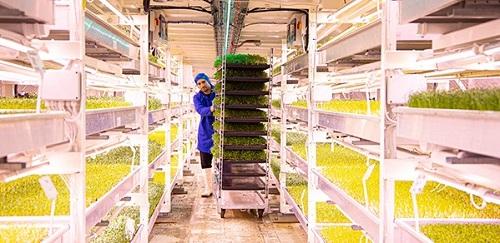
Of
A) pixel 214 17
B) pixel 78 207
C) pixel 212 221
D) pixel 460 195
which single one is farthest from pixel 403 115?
pixel 214 17

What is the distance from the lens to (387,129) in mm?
3014

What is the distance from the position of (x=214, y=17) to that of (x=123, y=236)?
5.25 meters

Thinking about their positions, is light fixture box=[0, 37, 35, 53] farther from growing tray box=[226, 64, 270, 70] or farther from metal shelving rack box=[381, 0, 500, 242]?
growing tray box=[226, 64, 270, 70]

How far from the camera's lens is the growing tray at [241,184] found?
8297mm

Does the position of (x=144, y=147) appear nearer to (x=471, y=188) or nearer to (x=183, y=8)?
(x=183, y=8)

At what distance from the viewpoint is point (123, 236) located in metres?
4.88

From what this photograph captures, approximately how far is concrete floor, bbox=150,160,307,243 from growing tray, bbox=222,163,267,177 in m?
Answer: 0.61

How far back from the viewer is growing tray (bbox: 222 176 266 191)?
8.30 m

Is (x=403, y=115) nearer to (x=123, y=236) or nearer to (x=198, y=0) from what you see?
(x=123, y=236)

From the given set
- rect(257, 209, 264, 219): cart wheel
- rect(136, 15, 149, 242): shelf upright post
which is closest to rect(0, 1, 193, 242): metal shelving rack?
rect(136, 15, 149, 242): shelf upright post

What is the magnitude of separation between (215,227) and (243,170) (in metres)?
1.18

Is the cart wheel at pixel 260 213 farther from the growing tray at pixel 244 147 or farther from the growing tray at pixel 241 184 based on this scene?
the growing tray at pixel 244 147

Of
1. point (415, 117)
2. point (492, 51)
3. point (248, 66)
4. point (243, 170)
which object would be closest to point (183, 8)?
point (248, 66)

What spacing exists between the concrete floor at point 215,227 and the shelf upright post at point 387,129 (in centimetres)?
419
